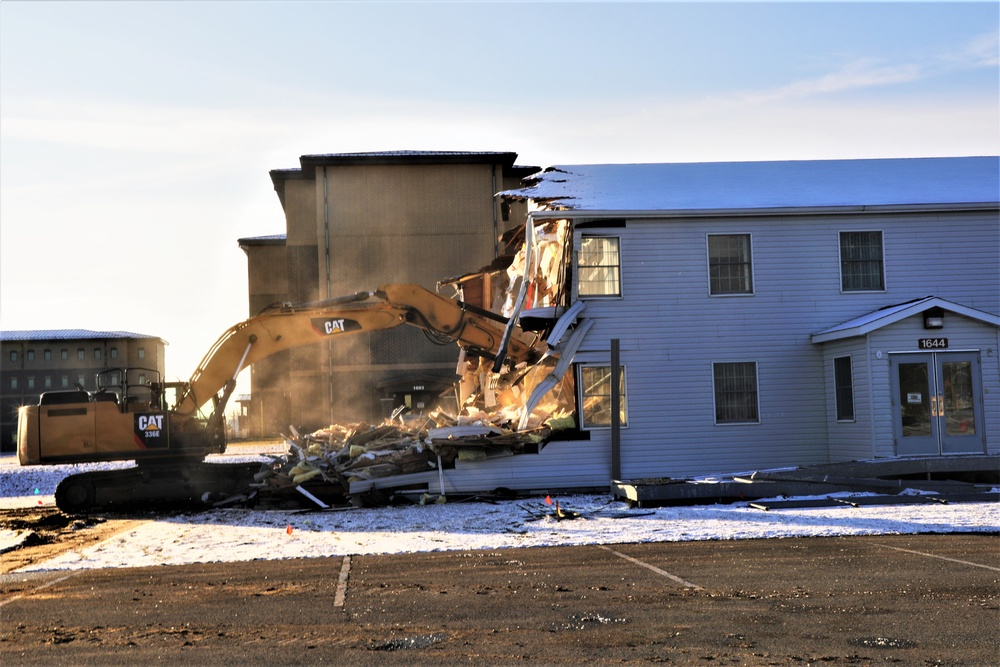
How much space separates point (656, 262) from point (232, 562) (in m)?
13.2

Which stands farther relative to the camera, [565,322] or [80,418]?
[565,322]

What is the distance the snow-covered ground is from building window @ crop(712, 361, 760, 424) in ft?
14.7

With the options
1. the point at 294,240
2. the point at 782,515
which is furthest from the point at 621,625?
the point at 294,240

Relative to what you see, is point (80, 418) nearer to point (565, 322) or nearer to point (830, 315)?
point (565, 322)

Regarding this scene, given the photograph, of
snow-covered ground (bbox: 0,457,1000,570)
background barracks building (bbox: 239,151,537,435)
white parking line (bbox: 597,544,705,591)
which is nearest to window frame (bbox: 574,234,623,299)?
snow-covered ground (bbox: 0,457,1000,570)

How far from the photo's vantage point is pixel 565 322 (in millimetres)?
22812

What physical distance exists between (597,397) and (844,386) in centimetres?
561

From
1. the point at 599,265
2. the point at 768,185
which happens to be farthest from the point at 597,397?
the point at 768,185

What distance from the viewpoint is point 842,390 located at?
23516mm

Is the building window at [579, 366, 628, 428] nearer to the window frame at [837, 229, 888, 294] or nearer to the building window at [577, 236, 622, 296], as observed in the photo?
the building window at [577, 236, 622, 296]

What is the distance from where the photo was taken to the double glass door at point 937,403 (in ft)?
72.8

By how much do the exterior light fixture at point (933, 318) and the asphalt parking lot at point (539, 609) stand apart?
9456 mm

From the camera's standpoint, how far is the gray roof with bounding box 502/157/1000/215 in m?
24.1

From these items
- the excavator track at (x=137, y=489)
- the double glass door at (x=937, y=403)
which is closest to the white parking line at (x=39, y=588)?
the excavator track at (x=137, y=489)
